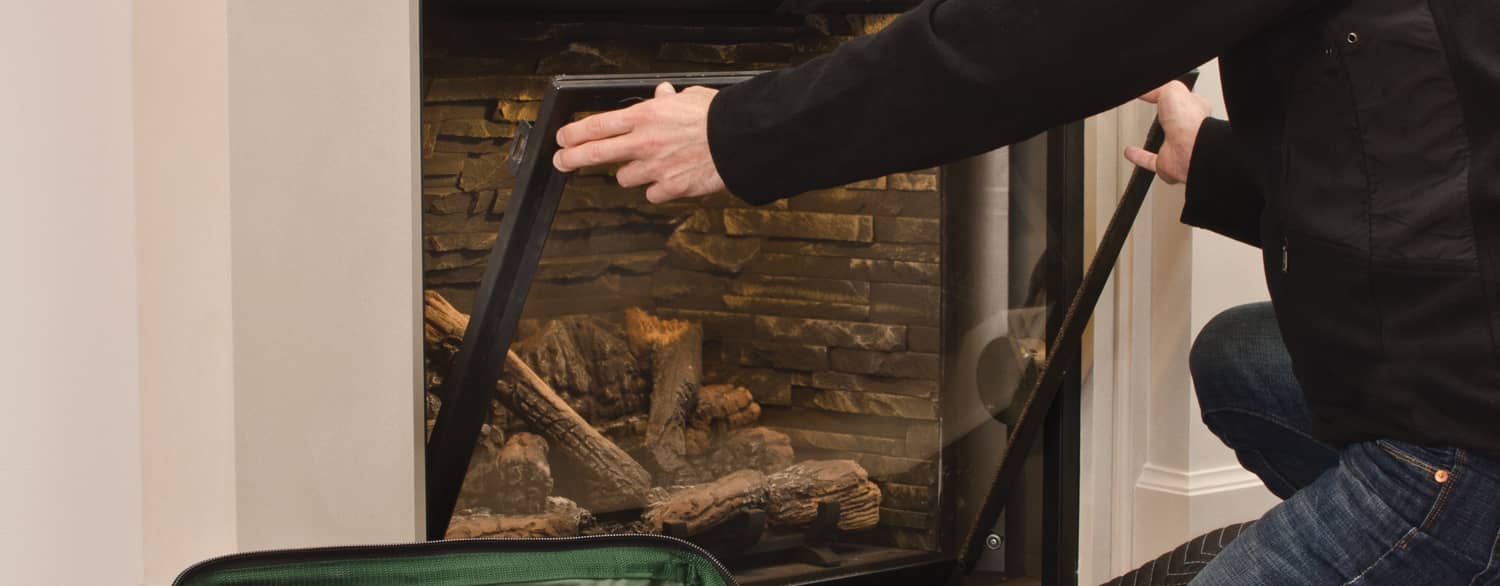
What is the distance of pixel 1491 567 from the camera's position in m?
0.94

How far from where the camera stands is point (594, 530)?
1870mm

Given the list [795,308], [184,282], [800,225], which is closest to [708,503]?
[795,308]

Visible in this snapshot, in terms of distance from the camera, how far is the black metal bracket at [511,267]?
1313mm

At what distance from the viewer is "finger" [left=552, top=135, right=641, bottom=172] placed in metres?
1.18

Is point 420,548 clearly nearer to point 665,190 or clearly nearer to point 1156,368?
point 665,190

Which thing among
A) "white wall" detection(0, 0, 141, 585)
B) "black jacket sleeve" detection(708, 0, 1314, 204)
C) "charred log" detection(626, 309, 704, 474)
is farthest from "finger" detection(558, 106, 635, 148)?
"charred log" detection(626, 309, 704, 474)

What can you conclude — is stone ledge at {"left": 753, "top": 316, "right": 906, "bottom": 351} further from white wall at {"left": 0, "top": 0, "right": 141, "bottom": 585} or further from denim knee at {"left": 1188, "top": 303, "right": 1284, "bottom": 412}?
white wall at {"left": 0, "top": 0, "right": 141, "bottom": 585}

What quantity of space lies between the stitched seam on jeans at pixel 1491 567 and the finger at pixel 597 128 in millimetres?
677

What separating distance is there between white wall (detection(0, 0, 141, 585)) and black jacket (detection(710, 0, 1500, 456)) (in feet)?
2.11

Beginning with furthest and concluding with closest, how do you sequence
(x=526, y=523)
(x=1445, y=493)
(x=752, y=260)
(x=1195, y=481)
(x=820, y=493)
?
(x=1195, y=481) → (x=820, y=493) → (x=752, y=260) → (x=526, y=523) → (x=1445, y=493)

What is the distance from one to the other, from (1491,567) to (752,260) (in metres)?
1.12

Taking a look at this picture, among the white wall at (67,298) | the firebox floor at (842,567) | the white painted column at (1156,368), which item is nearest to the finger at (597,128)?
the white wall at (67,298)

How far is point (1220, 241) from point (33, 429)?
156 centimetres

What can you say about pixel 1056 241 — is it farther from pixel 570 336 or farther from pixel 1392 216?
pixel 1392 216
